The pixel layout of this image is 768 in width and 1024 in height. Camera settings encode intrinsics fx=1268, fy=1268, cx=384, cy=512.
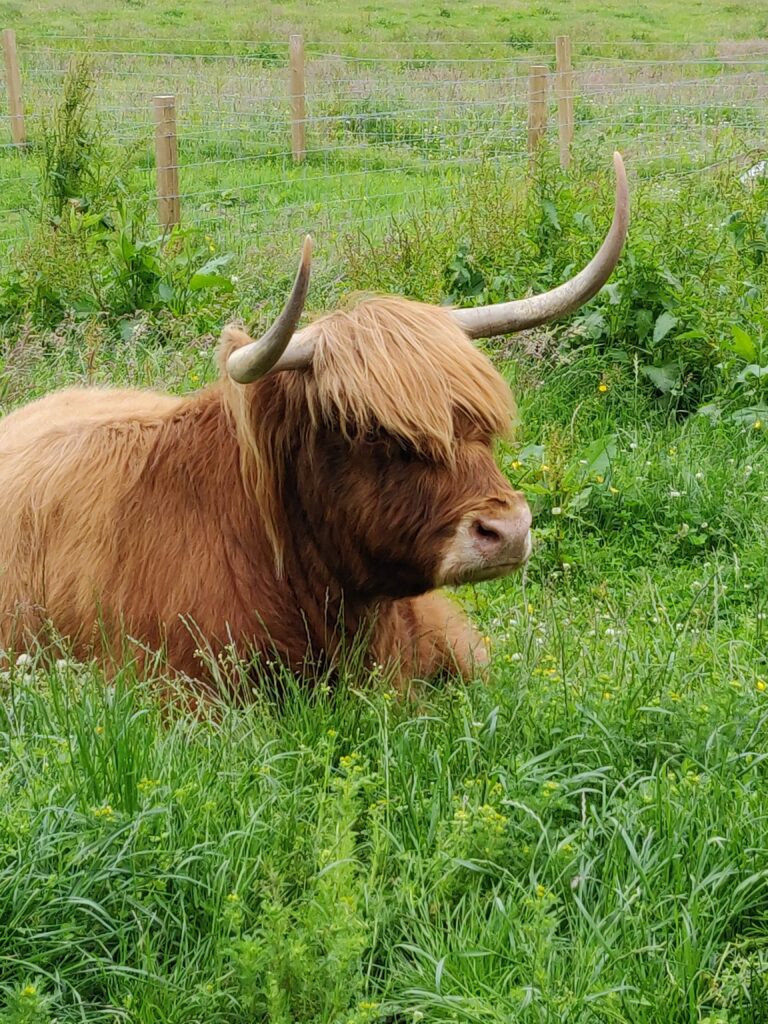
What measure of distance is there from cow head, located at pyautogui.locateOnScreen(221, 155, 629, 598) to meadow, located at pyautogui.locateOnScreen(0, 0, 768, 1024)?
36 cm

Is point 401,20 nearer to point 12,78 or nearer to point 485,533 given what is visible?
point 12,78

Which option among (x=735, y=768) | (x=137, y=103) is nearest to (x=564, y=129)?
(x=137, y=103)

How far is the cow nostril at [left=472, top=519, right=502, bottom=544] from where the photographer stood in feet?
11.1

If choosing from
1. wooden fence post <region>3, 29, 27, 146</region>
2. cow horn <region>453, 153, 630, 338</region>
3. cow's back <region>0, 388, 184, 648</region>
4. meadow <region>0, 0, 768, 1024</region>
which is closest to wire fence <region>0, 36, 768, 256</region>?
wooden fence post <region>3, 29, 27, 146</region>

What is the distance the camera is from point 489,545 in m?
3.38

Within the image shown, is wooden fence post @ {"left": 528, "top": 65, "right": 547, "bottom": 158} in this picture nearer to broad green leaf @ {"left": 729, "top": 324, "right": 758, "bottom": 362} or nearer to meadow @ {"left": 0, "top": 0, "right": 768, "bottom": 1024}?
meadow @ {"left": 0, "top": 0, "right": 768, "bottom": 1024}

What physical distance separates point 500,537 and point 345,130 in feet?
42.2

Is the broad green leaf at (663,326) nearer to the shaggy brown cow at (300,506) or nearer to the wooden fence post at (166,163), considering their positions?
the shaggy brown cow at (300,506)

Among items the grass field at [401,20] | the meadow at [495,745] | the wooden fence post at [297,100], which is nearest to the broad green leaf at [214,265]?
the meadow at [495,745]

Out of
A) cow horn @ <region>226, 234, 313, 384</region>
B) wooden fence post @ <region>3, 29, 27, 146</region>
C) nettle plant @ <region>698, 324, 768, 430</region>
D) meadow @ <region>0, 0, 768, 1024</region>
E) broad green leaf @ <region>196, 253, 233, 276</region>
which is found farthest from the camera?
wooden fence post @ <region>3, 29, 27, 146</region>

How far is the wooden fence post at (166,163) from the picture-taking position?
923 cm

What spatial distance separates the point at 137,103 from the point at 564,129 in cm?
656

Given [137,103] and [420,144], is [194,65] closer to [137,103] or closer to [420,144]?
[137,103]

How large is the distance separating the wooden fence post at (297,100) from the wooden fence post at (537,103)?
9.49ft
